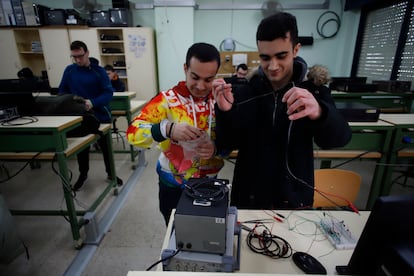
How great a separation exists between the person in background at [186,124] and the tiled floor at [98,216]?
1052 mm

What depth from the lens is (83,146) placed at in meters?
1.86

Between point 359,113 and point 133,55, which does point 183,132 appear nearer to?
point 359,113

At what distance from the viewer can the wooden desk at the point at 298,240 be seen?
71 cm

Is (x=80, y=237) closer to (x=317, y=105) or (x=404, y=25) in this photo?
(x=317, y=105)

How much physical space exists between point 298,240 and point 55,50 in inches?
220

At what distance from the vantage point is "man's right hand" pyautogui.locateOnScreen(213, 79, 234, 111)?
2.62 ft

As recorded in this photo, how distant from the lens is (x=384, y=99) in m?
3.24

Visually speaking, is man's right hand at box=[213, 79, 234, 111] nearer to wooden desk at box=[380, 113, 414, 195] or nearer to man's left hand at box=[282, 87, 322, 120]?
man's left hand at box=[282, 87, 322, 120]

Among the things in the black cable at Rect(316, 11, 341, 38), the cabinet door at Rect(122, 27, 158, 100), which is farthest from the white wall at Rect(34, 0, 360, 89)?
the cabinet door at Rect(122, 27, 158, 100)

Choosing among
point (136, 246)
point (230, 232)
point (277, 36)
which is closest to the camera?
point (230, 232)

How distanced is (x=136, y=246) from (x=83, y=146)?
906 millimetres

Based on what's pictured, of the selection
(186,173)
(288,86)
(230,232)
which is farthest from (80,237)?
(288,86)

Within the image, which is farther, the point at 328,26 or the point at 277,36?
the point at 328,26

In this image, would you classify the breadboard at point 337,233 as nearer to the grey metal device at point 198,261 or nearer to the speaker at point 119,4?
the grey metal device at point 198,261
